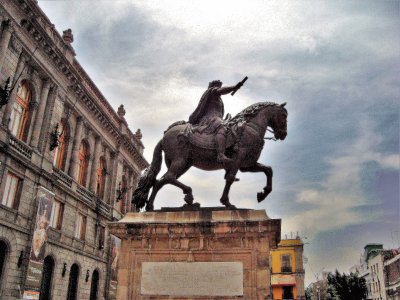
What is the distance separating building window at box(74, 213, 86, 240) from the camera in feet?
95.2

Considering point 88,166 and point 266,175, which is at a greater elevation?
point 88,166

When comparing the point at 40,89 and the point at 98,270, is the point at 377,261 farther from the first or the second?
the point at 40,89

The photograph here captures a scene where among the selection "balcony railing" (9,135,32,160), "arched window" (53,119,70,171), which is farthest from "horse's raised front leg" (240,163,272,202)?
"arched window" (53,119,70,171)

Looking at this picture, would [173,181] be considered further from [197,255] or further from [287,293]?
[287,293]

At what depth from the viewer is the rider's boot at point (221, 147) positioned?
807 centimetres

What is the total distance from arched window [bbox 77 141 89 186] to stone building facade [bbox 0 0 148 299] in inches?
3.2

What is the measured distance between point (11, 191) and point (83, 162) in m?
10.6

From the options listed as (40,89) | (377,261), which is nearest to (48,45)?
(40,89)

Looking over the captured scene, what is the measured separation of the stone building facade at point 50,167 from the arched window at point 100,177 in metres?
0.09

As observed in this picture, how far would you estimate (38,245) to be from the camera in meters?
22.4

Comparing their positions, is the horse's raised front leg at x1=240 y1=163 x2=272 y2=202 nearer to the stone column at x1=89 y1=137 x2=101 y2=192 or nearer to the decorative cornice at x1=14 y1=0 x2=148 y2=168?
the decorative cornice at x1=14 y1=0 x2=148 y2=168

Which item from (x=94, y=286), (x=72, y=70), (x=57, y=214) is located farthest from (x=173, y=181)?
(x=94, y=286)

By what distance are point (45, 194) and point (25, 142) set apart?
3.31m

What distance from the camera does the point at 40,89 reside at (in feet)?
81.3
